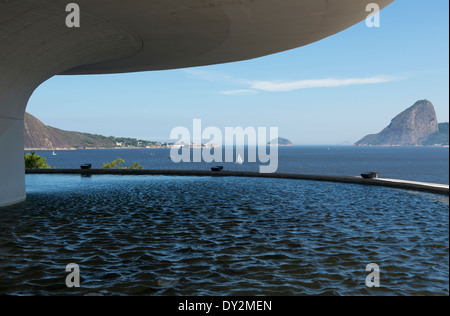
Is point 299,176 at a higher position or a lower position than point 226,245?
higher

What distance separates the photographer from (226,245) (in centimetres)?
897

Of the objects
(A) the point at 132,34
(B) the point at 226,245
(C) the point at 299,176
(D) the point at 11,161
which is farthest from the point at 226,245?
(C) the point at 299,176

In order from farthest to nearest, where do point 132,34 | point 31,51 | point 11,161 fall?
point 11,161
point 132,34
point 31,51

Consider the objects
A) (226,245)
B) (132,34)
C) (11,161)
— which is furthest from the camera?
(11,161)

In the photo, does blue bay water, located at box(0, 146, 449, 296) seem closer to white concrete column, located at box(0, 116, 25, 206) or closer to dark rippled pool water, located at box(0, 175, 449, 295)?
dark rippled pool water, located at box(0, 175, 449, 295)

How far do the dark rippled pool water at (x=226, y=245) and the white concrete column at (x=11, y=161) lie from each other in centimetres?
78

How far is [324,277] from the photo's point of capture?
670 centimetres

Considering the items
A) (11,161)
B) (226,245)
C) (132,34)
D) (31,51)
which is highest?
(132,34)

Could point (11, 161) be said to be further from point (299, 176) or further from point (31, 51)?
point (299, 176)

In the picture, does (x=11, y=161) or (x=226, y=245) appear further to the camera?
(x=11, y=161)

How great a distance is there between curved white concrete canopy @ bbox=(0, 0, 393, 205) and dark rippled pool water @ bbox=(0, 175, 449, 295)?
4.57 metres

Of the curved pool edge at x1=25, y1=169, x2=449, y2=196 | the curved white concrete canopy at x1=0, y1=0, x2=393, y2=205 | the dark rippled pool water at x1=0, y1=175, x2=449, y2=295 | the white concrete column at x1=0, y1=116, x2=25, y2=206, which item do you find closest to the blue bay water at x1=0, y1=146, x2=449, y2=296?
the dark rippled pool water at x1=0, y1=175, x2=449, y2=295

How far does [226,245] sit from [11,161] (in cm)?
1139

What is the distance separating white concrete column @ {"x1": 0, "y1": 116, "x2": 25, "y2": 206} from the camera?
14922 millimetres
